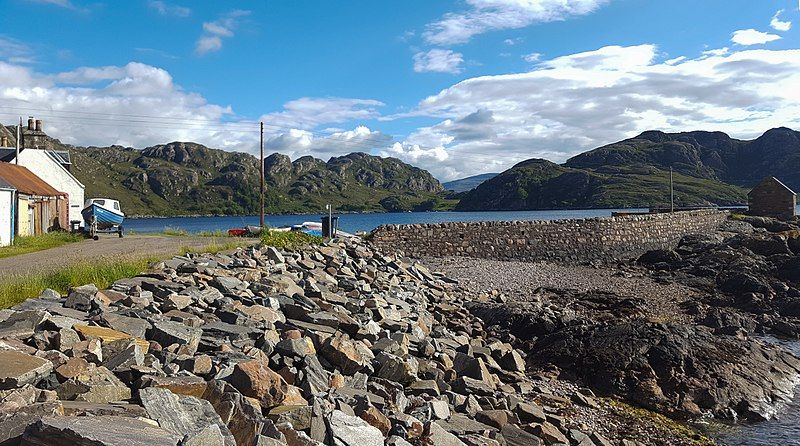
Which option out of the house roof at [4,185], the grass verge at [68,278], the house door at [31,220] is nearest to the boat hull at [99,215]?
the house door at [31,220]

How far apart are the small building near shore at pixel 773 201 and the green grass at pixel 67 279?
53.4 metres

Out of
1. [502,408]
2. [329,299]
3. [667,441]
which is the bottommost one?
[667,441]

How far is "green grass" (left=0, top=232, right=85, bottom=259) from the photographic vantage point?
65.0 feet

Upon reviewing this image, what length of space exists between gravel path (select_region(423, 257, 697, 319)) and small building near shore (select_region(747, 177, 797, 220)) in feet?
103

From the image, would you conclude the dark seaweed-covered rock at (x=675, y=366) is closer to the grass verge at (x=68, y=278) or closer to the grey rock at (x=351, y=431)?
the grey rock at (x=351, y=431)

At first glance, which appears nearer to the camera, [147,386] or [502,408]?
[147,386]

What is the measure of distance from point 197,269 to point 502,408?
7.23 meters

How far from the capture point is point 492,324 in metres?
14.4

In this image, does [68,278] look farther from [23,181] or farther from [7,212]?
[23,181]

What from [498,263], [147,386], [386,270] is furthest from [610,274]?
[147,386]

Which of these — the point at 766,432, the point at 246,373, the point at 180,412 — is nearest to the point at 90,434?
the point at 180,412

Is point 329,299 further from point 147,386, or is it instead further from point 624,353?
point 147,386

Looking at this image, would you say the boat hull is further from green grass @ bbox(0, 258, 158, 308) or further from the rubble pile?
the rubble pile

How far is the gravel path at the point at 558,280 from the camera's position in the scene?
1983 cm
